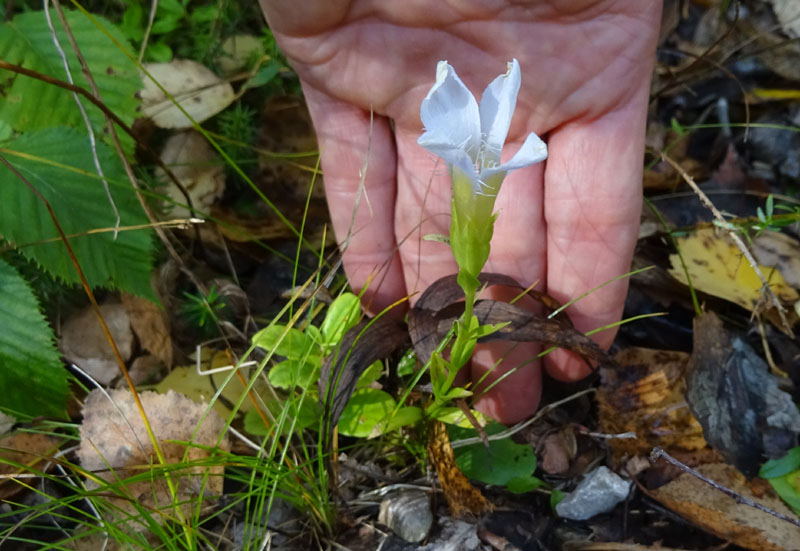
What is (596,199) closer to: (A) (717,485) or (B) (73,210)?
(A) (717,485)

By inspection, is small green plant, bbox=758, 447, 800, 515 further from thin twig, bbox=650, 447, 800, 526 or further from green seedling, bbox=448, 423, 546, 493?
green seedling, bbox=448, 423, 546, 493

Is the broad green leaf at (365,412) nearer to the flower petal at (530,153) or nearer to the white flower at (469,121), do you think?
the white flower at (469,121)

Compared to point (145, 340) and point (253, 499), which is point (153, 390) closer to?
point (145, 340)

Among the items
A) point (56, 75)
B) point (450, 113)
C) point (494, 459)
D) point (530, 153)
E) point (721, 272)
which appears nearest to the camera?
point (530, 153)

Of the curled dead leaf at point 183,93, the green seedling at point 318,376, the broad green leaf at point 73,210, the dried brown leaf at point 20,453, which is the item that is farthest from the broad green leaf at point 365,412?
the curled dead leaf at point 183,93

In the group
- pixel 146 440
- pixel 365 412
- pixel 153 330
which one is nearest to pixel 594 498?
pixel 365 412

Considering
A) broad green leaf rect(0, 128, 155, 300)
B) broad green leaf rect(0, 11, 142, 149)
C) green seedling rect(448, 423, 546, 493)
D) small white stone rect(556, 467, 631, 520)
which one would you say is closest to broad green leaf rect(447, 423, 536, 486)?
green seedling rect(448, 423, 546, 493)

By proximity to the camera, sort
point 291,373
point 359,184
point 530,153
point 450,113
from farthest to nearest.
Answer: point 359,184, point 291,373, point 450,113, point 530,153
